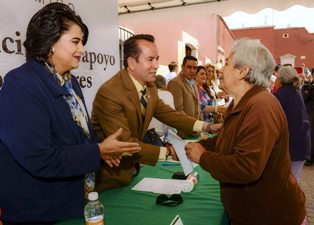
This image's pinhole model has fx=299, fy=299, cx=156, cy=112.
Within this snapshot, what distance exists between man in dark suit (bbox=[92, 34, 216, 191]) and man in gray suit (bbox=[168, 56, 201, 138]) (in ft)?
4.59

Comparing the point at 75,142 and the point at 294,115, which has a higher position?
the point at 75,142

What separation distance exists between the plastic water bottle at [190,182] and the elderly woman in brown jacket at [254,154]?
358 millimetres

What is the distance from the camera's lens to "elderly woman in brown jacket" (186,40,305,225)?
1318 mm

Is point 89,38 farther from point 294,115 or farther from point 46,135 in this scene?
point 294,115

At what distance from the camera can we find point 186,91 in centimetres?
385

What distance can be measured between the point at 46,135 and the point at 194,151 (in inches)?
30.9

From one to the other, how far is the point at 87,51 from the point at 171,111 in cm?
90

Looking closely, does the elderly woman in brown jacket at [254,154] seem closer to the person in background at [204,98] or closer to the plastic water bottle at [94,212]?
the plastic water bottle at [94,212]

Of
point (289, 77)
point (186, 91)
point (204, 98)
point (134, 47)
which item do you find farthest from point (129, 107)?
point (204, 98)

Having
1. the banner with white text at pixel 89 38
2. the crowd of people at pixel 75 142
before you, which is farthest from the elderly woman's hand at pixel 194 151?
the banner with white text at pixel 89 38

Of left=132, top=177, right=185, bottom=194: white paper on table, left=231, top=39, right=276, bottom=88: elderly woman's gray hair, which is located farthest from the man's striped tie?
left=231, top=39, right=276, bottom=88: elderly woman's gray hair

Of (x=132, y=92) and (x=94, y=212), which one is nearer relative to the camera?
(x=94, y=212)

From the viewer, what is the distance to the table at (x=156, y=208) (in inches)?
59.3

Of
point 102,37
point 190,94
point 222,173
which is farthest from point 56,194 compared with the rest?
point 190,94
